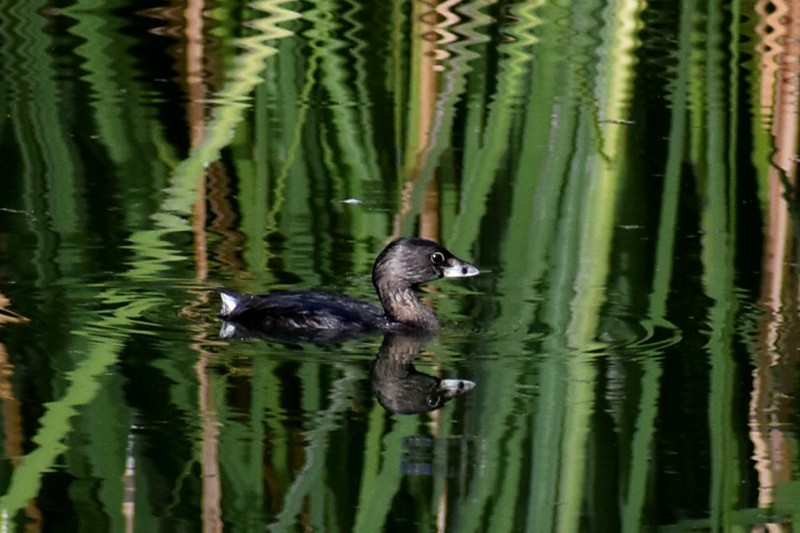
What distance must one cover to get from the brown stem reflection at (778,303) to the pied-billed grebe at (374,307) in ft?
3.59

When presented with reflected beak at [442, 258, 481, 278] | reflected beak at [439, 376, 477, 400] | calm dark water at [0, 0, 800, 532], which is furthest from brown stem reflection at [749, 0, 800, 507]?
reflected beak at [442, 258, 481, 278]

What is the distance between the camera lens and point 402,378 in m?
5.56

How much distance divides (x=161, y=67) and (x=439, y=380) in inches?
249

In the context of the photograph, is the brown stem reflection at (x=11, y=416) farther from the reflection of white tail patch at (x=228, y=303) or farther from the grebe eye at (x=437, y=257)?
the grebe eye at (x=437, y=257)

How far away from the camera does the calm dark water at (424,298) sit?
4.19m

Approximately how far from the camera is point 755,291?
652 cm

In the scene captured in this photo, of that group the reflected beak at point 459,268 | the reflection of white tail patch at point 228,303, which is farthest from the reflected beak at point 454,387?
the reflected beak at point 459,268

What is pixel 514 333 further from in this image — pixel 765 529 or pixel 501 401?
pixel 765 529

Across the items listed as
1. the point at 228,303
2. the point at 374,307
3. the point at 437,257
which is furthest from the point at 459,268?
the point at 228,303

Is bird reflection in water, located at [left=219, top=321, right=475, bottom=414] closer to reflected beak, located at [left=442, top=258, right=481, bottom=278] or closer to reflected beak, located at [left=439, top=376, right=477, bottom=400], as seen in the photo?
reflected beak, located at [left=439, top=376, right=477, bottom=400]

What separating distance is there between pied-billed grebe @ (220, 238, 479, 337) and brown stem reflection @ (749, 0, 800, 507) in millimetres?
1094

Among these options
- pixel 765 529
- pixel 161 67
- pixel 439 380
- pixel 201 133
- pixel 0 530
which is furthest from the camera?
pixel 161 67

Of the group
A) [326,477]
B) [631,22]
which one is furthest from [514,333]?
[631,22]

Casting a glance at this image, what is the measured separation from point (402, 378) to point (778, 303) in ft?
5.09
